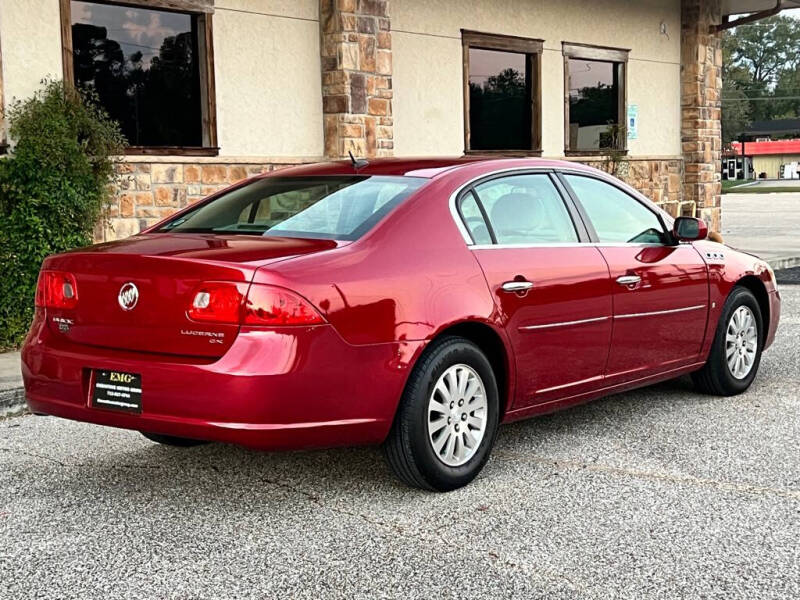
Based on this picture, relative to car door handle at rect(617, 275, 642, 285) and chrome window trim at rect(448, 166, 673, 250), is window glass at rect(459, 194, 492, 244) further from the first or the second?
car door handle at rect(617, 275, 642, 285)

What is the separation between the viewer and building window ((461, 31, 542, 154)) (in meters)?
14.9

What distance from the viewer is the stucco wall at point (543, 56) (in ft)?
45.6

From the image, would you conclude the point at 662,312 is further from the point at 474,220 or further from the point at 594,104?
the point at 594,104

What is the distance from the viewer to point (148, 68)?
11406mm

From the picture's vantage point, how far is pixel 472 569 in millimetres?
4078

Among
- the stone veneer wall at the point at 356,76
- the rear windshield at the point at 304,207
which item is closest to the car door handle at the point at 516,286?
the rear windshield at the point at 304,207

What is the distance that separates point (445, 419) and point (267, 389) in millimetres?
969

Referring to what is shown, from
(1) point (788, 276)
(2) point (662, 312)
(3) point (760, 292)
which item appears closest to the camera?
(2) point (662, 312)

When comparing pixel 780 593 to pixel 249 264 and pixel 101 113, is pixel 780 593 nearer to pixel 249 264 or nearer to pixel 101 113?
pixel 249 264

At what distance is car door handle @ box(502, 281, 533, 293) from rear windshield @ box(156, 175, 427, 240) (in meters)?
0.64

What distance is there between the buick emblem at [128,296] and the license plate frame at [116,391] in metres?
0.28

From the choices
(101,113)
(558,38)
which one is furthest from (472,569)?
(558,38)

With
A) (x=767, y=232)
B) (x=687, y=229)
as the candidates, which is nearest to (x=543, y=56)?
(x=687, y=229)

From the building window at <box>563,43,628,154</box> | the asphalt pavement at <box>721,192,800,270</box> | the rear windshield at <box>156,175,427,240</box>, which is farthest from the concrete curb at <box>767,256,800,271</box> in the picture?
the rear windshield at <box>156,175,427,240</box>
